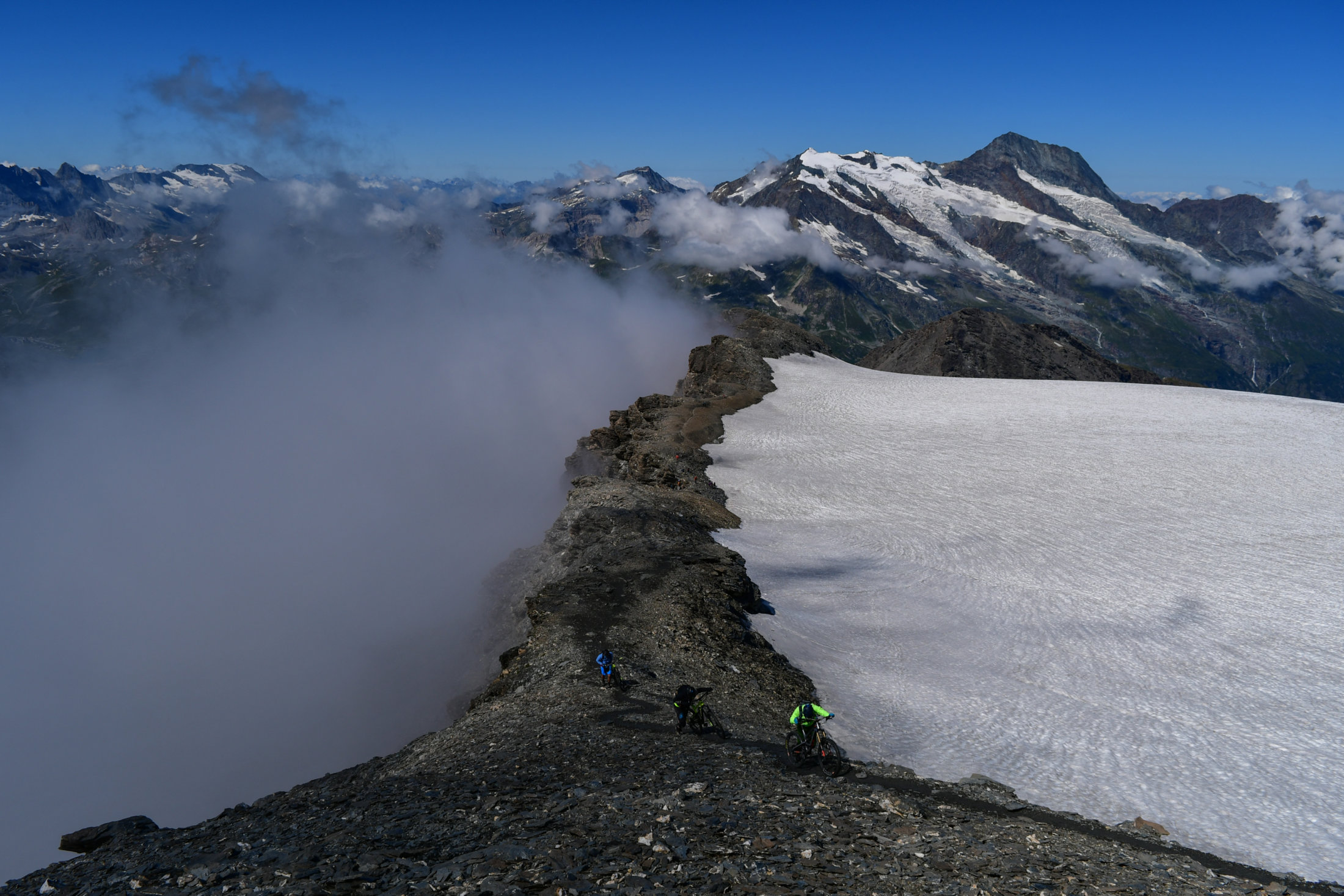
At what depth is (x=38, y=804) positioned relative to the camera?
84375mm

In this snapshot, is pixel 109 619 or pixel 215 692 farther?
pixel 109 619

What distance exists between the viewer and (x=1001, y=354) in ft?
484

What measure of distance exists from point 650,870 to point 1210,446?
58.0 metres

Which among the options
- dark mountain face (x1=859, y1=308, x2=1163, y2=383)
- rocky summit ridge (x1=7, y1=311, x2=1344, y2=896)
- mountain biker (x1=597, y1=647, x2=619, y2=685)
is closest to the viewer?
rocky summit ridge (x1=7, y1=311, x2=1344, y2=896)

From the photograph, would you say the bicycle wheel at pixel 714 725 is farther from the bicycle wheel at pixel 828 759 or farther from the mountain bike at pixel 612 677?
the mountain bike at pixel 612 677

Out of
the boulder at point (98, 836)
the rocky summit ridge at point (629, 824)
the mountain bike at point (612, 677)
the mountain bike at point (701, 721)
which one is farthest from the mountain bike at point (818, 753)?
the boulder at point (98, 836)

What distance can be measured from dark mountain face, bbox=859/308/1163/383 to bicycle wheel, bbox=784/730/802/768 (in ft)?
415

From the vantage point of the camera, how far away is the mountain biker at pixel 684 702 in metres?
19.0

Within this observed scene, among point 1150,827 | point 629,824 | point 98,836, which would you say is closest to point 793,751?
point 629,824

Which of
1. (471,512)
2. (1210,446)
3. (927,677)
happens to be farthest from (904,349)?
(927,677)

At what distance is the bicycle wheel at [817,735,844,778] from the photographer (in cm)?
1716

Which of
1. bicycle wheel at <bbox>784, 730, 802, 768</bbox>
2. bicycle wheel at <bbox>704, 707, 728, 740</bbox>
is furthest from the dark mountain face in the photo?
bicycle wheel at <bbox>784, 730, 802, 768</bbox>

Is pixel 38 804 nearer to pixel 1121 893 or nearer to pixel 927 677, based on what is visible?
pixel 927 677

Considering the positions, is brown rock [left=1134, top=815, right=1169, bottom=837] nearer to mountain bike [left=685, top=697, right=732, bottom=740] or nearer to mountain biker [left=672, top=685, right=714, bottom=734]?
mountain bike [left=685, top=697, right=732, bottom=740]
